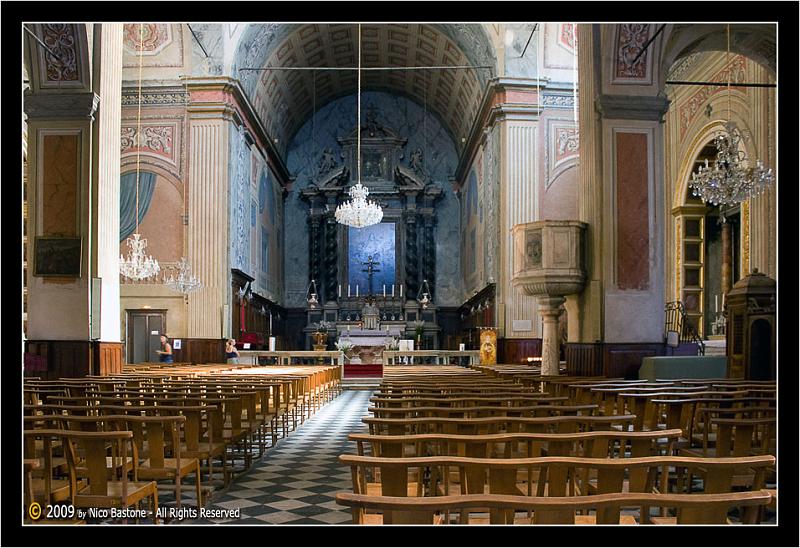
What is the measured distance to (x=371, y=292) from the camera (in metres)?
30.8

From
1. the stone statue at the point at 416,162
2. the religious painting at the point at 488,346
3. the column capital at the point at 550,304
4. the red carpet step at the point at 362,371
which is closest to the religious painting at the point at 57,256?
the column capital at the point at 550,304

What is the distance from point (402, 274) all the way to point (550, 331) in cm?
1792

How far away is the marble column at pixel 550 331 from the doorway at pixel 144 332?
Answer: 1150 centimetres

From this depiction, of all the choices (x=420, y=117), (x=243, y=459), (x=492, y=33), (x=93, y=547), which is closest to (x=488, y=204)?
(x=492, y=33)

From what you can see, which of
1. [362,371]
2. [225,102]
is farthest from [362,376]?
[225,102]

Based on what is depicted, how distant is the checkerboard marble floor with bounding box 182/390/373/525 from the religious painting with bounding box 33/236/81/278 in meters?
4.43

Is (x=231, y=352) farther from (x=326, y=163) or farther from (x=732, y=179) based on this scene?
(x=326, y=163)

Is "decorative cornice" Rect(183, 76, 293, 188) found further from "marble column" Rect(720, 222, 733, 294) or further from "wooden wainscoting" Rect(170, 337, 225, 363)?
"marble column" Rect(720, 222, 733, 294)

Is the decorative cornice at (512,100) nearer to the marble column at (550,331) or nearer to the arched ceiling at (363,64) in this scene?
the arched ceiling at (363,64)

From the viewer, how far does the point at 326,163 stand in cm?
3141

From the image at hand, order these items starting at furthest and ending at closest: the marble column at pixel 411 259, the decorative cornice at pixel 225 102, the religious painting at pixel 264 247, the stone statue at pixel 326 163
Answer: the stone statue at pixel 326 163, the marble column at pixel 411 259, the religious painting at pixel 264 247, the decorative cornice at pixel 225 102

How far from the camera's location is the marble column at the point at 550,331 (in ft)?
42.4

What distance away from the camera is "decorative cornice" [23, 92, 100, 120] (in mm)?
12477
